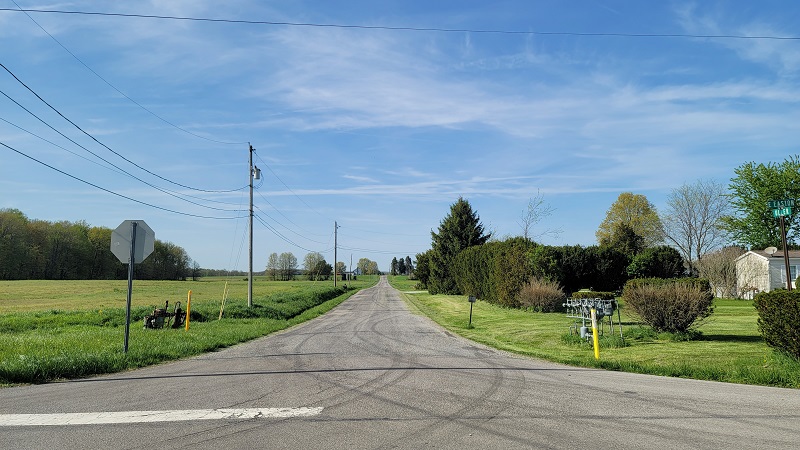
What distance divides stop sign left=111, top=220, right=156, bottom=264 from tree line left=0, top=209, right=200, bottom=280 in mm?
88312

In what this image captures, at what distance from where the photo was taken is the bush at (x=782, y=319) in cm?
993

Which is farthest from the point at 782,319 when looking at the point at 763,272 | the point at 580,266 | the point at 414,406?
the point at 763,272

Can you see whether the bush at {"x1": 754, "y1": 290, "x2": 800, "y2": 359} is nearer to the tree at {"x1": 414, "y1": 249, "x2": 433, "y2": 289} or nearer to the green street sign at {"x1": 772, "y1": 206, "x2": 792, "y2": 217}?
the green street sign at {"x1": 772, "y1": 206, "x2": 792, "y2": 217}

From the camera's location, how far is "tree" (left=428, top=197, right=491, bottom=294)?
59.6 m

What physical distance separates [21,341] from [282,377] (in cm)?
983

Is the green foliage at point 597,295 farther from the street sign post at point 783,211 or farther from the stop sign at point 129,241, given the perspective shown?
the stop sign at point 129,241

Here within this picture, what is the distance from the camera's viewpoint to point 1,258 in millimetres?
82062

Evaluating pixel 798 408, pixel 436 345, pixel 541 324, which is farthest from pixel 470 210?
pixel 798 408

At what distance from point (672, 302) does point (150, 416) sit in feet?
44.3

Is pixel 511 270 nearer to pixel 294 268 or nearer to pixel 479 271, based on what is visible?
pixel 479 271

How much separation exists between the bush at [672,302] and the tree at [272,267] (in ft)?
473

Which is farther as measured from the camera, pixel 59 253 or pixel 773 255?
pixel 59 253

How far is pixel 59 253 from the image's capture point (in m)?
97.6

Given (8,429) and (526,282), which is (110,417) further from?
(526,282)
